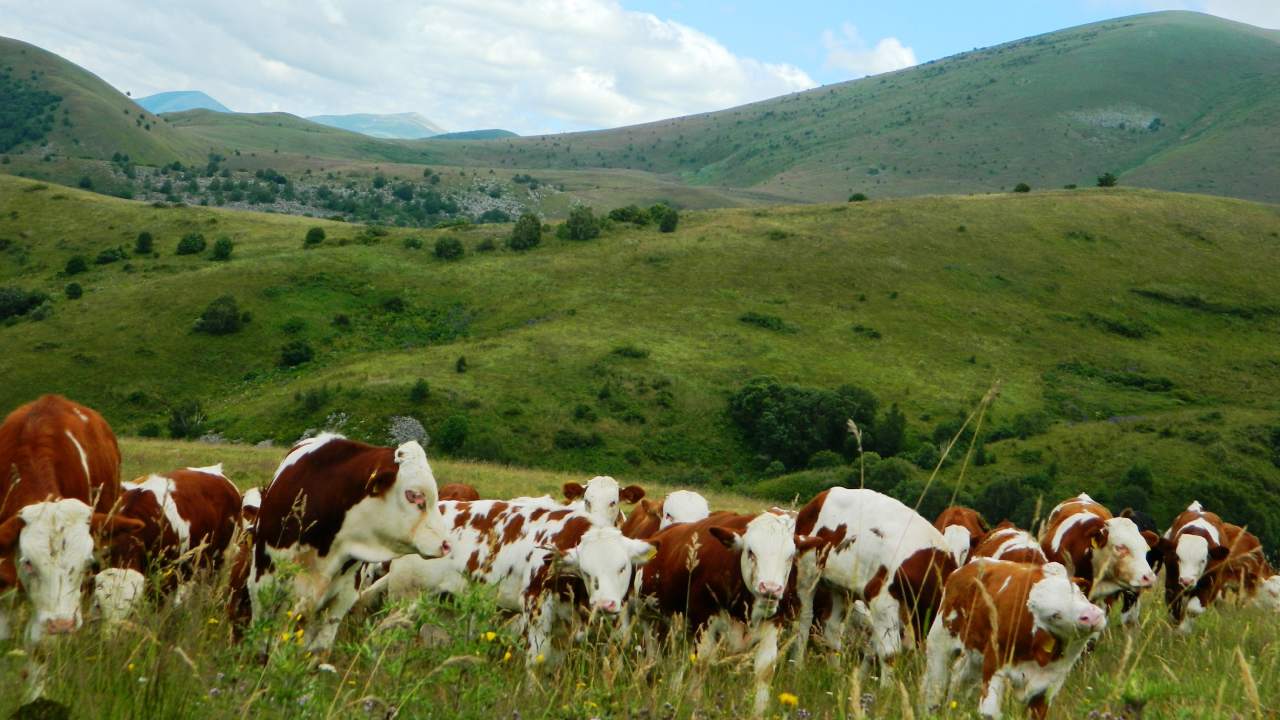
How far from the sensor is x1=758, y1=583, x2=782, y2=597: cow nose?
820 centimetres

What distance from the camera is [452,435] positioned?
61719mm

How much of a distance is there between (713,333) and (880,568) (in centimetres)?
6982

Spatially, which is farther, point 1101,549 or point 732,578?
point 1101,549

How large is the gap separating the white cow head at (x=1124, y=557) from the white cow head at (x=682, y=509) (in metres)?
5.12

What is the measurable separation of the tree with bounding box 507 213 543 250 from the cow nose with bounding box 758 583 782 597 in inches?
3558

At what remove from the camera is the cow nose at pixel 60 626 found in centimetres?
534

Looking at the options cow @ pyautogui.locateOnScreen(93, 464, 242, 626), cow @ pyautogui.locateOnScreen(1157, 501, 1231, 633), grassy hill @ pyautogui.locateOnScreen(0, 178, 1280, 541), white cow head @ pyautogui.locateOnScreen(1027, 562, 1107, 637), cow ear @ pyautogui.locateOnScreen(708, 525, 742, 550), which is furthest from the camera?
grassy hill @ pyautogui.locateOnScreen(0, 178, 1280, 541)

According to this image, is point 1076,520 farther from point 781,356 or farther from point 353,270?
point 353,270

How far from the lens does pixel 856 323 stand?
82750mm

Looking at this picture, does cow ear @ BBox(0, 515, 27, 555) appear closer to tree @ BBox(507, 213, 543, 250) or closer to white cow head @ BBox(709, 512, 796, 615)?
white cow head @ BBox(709, 512, 796, 615)

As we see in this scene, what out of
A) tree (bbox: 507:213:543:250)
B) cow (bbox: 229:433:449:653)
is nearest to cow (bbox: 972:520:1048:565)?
cow (bbox: 229:433:449:653)

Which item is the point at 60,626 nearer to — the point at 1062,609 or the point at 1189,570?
the point at 1062,609

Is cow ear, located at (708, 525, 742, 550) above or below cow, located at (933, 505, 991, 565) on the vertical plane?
above

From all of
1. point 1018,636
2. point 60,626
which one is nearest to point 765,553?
point 1018,636
